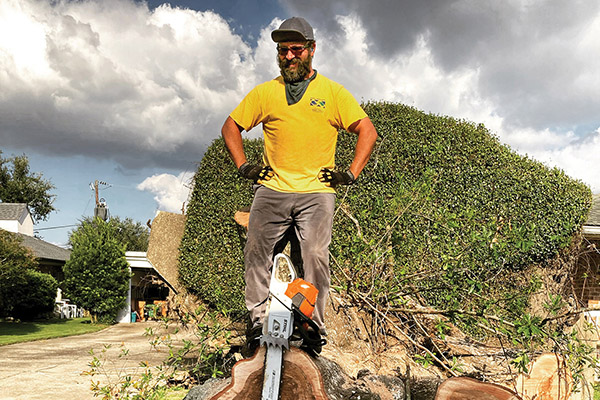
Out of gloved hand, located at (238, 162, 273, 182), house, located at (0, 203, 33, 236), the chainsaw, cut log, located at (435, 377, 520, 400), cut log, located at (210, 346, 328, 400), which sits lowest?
cut log, located at (435, 377, 520, 400)

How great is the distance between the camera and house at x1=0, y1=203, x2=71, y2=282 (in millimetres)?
24125

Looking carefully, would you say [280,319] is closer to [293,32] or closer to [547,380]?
[293,32]

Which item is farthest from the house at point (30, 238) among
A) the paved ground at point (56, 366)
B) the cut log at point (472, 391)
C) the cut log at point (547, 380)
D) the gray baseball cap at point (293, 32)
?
the cut log at point (472, 391)

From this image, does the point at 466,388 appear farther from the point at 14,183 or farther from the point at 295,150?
the point at 14,183

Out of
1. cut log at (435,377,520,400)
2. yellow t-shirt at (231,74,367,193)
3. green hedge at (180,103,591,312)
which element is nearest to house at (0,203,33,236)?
green hedge at (180,103,591,312)

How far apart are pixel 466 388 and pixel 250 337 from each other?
1.19 metres

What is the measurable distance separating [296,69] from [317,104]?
224 millimetres

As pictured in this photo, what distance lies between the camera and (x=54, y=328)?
14547mm

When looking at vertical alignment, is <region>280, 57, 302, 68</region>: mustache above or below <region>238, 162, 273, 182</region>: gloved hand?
above

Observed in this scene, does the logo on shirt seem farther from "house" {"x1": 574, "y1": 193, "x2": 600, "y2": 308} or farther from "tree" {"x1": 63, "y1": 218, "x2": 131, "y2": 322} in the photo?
"tree" {"x1": 63, "y1": 218, "x2": 131, "y2": 322}

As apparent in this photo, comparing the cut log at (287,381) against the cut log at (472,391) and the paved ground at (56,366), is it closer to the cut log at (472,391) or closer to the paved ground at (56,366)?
the cut log at (472,391)

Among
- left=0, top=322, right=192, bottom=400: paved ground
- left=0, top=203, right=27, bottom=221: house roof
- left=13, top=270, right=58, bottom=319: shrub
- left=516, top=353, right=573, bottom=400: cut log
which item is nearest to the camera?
left=516, top=353, right=573, bottom=400: cut log

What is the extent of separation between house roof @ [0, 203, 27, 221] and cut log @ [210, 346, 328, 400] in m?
30.7

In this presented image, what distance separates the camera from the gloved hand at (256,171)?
2645 mm
